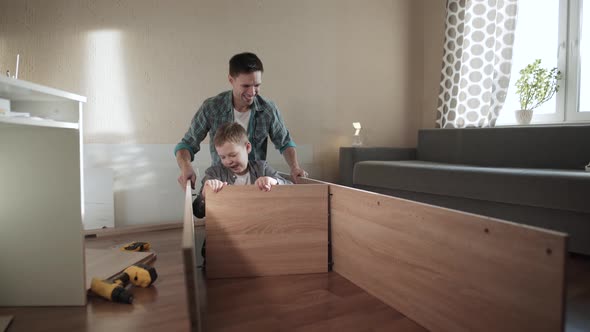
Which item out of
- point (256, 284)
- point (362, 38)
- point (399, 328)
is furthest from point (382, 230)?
point (362, 38)

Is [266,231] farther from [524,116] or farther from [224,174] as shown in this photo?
[524,116]

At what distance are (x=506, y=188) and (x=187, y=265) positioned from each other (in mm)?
1973

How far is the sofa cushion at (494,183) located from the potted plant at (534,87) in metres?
1.07

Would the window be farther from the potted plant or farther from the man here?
the man

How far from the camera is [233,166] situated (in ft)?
6.22

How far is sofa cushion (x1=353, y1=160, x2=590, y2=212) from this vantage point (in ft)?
6.29

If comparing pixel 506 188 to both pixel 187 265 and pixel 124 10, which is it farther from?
pixel 124 10

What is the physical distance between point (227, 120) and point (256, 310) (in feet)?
3.70

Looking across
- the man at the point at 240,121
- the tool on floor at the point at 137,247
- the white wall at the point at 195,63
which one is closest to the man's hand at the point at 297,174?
the man at the point at 240,121

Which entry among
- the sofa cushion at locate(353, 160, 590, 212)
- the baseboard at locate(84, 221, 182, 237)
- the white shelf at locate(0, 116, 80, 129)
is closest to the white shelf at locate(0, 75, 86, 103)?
the white shelf at locate(0, 116, 80, 129)

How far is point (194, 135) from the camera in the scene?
2164mm

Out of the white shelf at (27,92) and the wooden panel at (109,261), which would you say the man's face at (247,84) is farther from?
the wooden panel at (109,261)

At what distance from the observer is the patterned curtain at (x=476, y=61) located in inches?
132

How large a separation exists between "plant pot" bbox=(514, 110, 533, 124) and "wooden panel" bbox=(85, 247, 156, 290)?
294cm
